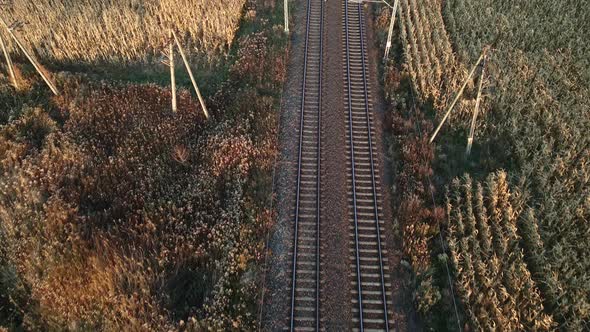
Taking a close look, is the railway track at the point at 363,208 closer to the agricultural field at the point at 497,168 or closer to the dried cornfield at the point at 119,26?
the agricultural field at the point at 497,168

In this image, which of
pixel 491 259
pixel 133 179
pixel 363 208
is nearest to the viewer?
pixel 491 259

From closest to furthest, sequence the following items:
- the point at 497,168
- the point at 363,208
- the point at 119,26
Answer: the point at 363,208
the point at 497,168
the point at 119,26

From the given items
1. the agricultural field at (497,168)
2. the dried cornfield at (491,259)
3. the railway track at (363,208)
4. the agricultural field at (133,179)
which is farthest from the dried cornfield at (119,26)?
the dried cornfield at (491,259)

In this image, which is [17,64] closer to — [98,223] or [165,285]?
[98,223]

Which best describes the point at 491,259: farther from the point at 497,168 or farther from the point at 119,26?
the point at 119,26

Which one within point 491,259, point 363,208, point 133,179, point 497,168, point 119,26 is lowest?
point 363,208

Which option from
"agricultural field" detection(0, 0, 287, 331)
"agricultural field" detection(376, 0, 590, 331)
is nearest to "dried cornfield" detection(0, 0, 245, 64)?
"agricultural field" detection(0, 0, 287, 331)

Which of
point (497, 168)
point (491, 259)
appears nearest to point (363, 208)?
point (491, 259)
